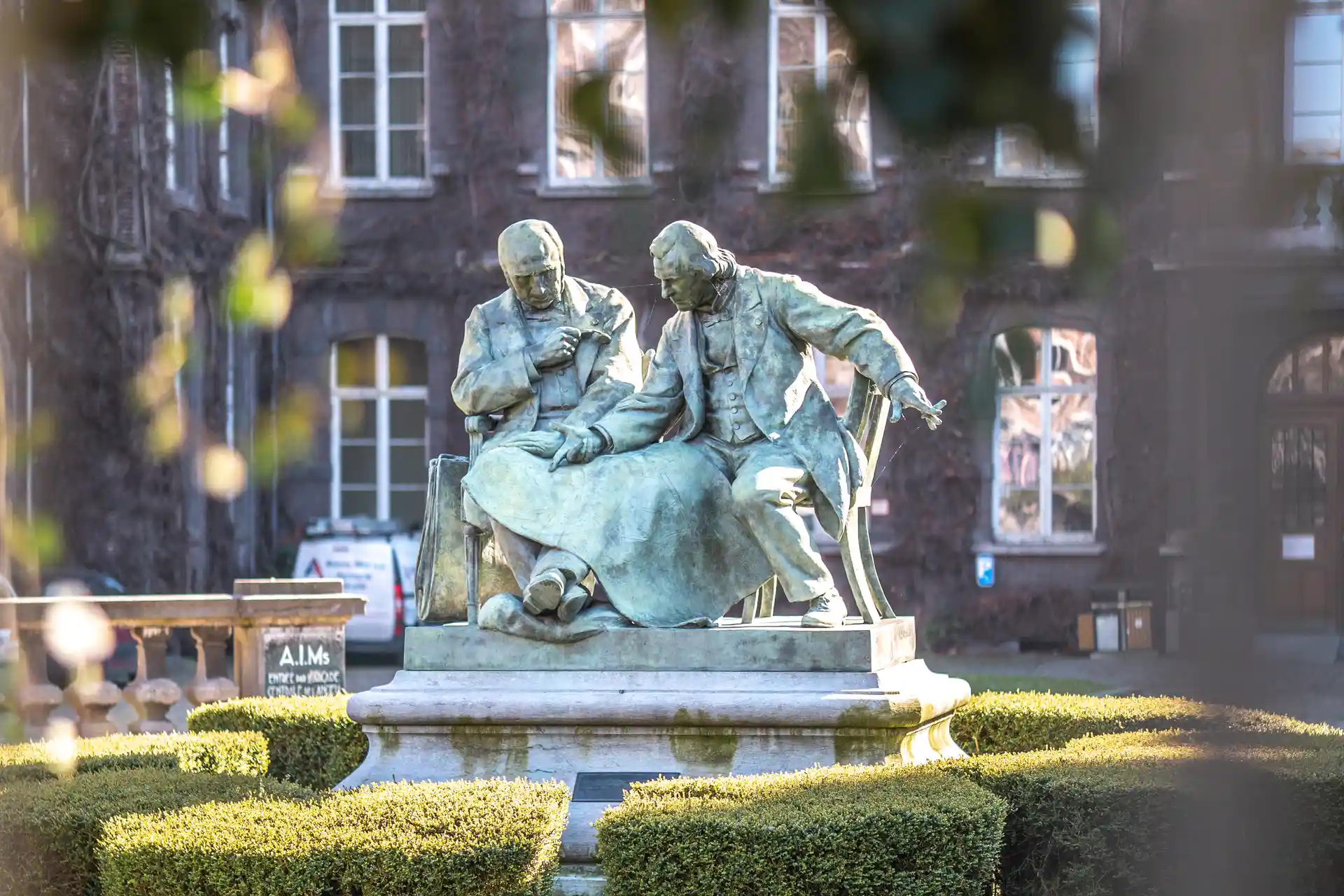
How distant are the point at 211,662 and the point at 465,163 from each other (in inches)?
425

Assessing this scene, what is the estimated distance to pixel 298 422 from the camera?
1.77 metres

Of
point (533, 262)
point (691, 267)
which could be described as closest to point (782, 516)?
point (691, 267)

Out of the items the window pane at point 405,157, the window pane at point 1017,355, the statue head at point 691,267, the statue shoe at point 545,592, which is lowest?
the statue shoe at point 545,592

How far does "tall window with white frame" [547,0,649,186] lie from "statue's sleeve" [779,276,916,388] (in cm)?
545

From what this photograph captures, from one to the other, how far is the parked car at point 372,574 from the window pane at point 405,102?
4612 millimetres

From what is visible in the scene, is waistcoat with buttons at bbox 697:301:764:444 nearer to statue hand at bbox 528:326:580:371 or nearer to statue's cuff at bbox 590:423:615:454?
statue's cuff at bbox 590:423:615:454

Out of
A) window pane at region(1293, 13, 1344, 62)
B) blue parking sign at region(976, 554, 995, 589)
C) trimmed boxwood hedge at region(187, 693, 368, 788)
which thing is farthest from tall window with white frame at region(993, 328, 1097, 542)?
window pane at region(1293, 13, 1344, 62)

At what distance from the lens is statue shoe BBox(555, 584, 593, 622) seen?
732cm

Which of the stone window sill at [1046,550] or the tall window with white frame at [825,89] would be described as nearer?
the tall window with white frame at [825,89]

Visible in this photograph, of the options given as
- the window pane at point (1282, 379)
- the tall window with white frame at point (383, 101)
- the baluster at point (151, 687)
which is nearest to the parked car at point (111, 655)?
the baluster at point (151, 687)

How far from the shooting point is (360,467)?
21.7 m

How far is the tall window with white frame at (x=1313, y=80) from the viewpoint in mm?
1338

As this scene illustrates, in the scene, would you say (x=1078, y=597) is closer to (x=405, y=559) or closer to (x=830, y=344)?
(x=405, y=559)

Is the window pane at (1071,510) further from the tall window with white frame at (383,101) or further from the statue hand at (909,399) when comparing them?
the statue hand at (909,399)
